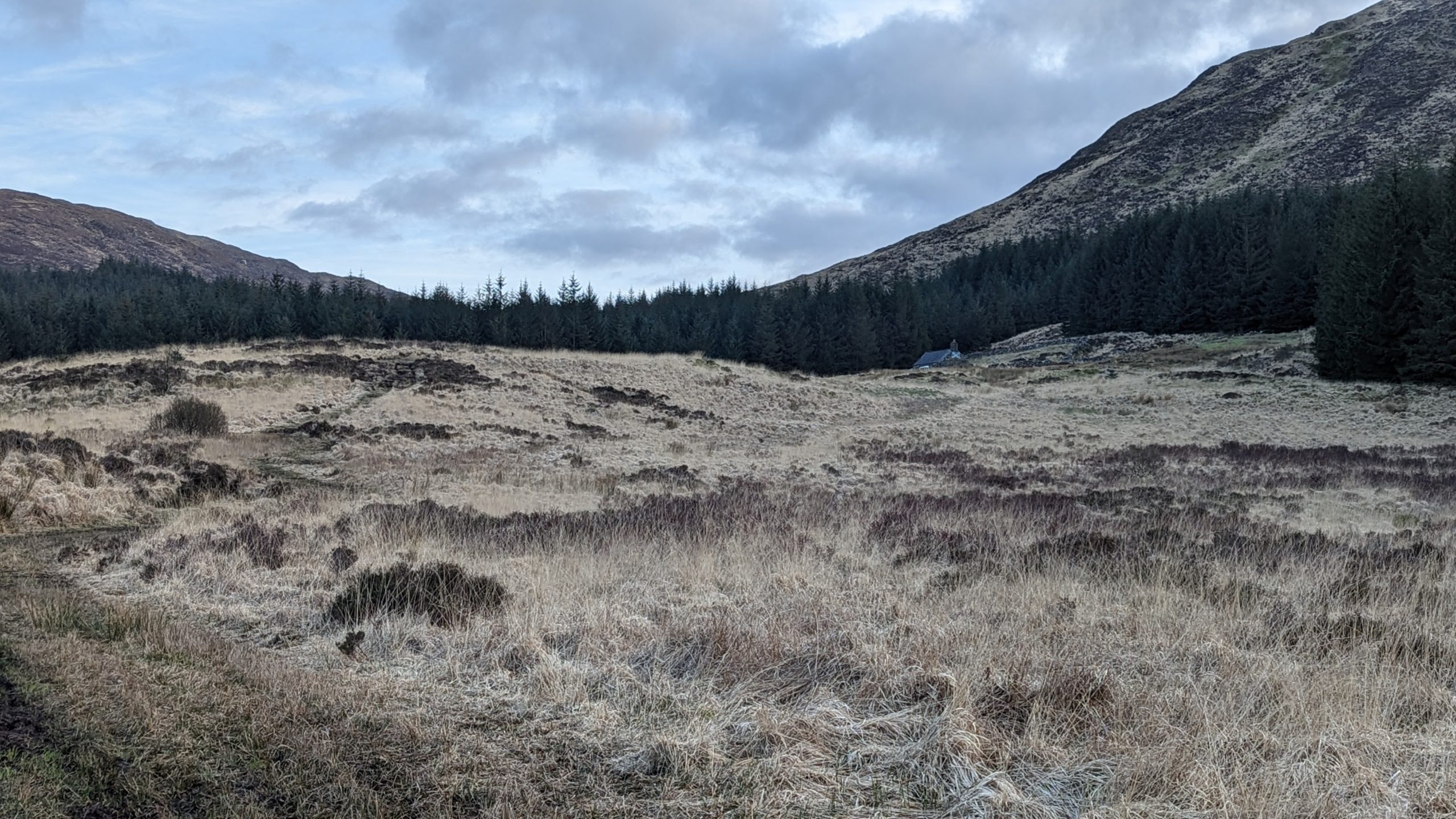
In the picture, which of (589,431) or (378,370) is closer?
(589,431)

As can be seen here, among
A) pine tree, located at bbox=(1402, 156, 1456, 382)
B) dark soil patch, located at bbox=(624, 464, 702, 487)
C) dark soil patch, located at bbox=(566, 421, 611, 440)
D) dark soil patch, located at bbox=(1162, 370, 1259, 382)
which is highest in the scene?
pine tree, located at bbox=(1402, 156, 1456, 382)

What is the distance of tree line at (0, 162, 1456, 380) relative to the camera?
240ft

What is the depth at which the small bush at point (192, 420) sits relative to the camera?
23.6 meters

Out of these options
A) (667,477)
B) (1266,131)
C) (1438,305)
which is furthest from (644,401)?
(1266,131)

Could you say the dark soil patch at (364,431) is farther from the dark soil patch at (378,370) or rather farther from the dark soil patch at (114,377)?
the dark soil patch at (378,370)

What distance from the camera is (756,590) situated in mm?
7086

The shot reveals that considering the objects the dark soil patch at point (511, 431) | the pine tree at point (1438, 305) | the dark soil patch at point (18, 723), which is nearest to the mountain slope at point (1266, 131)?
the pine tree at point (1438, 305)

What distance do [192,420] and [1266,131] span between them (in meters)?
180

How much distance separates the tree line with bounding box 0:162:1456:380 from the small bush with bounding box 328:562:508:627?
186 feet

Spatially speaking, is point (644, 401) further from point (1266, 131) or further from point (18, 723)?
point (1266, 131)

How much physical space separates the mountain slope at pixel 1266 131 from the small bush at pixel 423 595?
145 meters

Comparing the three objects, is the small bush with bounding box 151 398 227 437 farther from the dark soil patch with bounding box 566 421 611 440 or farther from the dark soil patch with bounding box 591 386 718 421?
the dark soil patch with bounding box 591 386 718 421

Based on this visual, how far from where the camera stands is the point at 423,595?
272 inches

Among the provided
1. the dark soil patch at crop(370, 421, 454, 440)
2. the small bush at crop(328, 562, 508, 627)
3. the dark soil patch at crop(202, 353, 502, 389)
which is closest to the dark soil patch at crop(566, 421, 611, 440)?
the dark soil patch at crop(370, 421, 454, 440)
